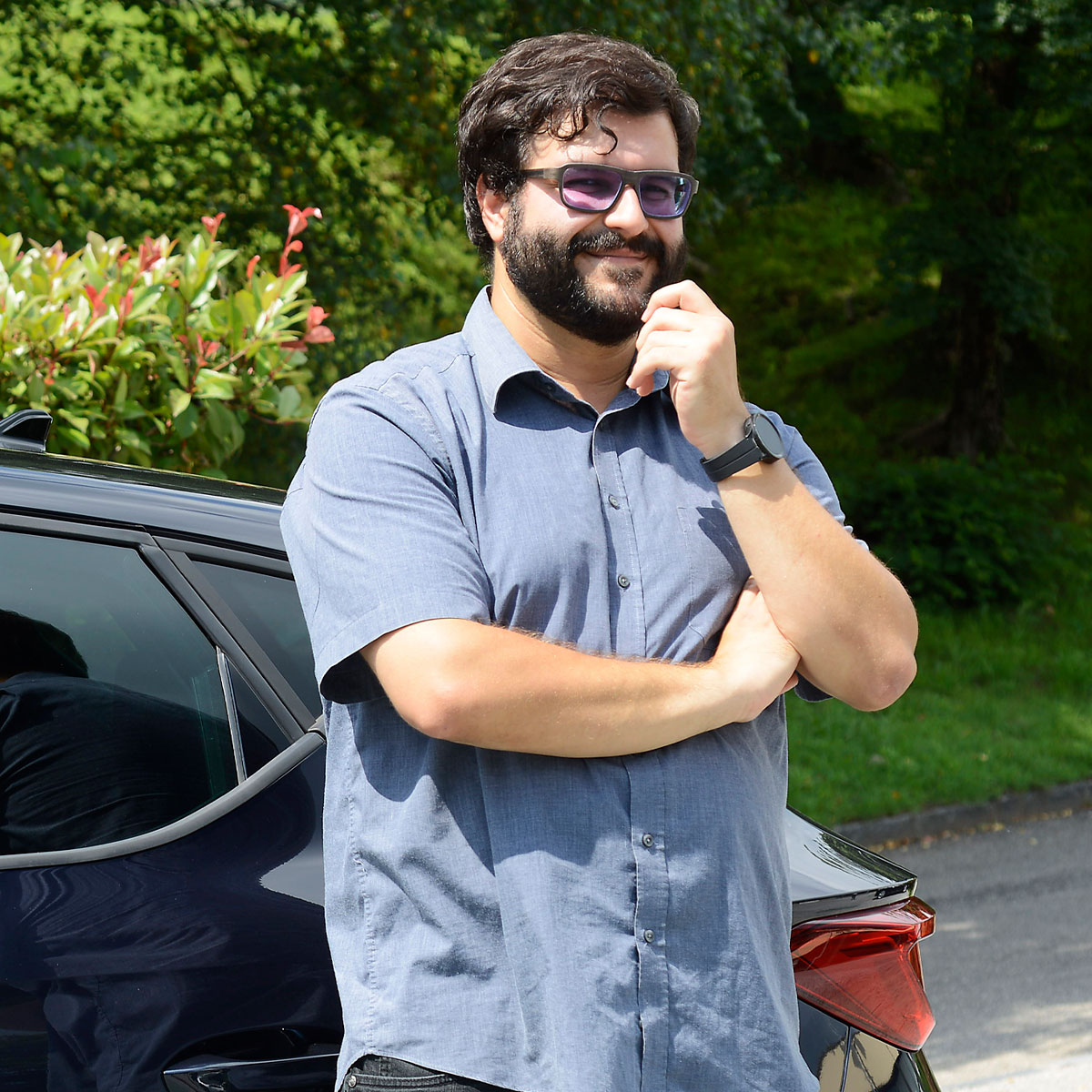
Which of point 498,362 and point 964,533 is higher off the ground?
point 964,533

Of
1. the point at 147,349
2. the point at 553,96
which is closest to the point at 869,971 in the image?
the point at 553,96

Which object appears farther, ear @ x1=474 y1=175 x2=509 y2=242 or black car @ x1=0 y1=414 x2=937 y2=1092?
ear @ x1=474 y1=175 x2=509 y2=242

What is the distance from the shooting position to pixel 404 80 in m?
7.18

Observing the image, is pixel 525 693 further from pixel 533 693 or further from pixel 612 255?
pixel 612 255

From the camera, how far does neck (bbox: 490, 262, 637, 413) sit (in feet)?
5.84

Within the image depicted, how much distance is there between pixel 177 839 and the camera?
1.73 metres

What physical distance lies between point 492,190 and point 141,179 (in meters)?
6.64

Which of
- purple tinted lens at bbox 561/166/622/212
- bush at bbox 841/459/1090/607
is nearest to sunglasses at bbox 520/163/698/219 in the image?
purple tinted lens at bbox 561/166/622/212

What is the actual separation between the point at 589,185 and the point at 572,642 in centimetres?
61

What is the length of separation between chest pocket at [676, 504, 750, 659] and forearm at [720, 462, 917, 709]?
0.06 meters

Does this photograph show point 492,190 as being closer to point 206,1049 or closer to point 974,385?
point 206,1049

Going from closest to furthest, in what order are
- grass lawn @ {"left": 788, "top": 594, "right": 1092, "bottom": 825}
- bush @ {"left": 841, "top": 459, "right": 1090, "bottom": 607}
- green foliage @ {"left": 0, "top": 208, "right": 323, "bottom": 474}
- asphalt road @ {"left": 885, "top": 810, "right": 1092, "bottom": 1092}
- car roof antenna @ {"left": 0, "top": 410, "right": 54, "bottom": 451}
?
car roof antenna @ {"left": 0, "top": 410, "right": 54, "bottom": 451}, green foliage @ {"left": 0, "top": 208, "right": 323, "bottom": 474}, asphalt road @ {"left": 885, "top": 810, "right": 1092, "bottom": 1092}, grass lawn @ {"left": 788, "top": 594, "right": 1092, "bottom": 825}, bush @ {"left": 841, "top": 459, "right": 1090, "bottom": 607}

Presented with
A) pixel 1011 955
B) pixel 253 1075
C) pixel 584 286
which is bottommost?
pixel 1011 955

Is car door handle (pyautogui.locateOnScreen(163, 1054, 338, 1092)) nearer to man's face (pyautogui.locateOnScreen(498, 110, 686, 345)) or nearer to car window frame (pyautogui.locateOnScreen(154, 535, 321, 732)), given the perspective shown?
car window frame (pyautogui.locateOnScreen(154, 535, 321, 732))
